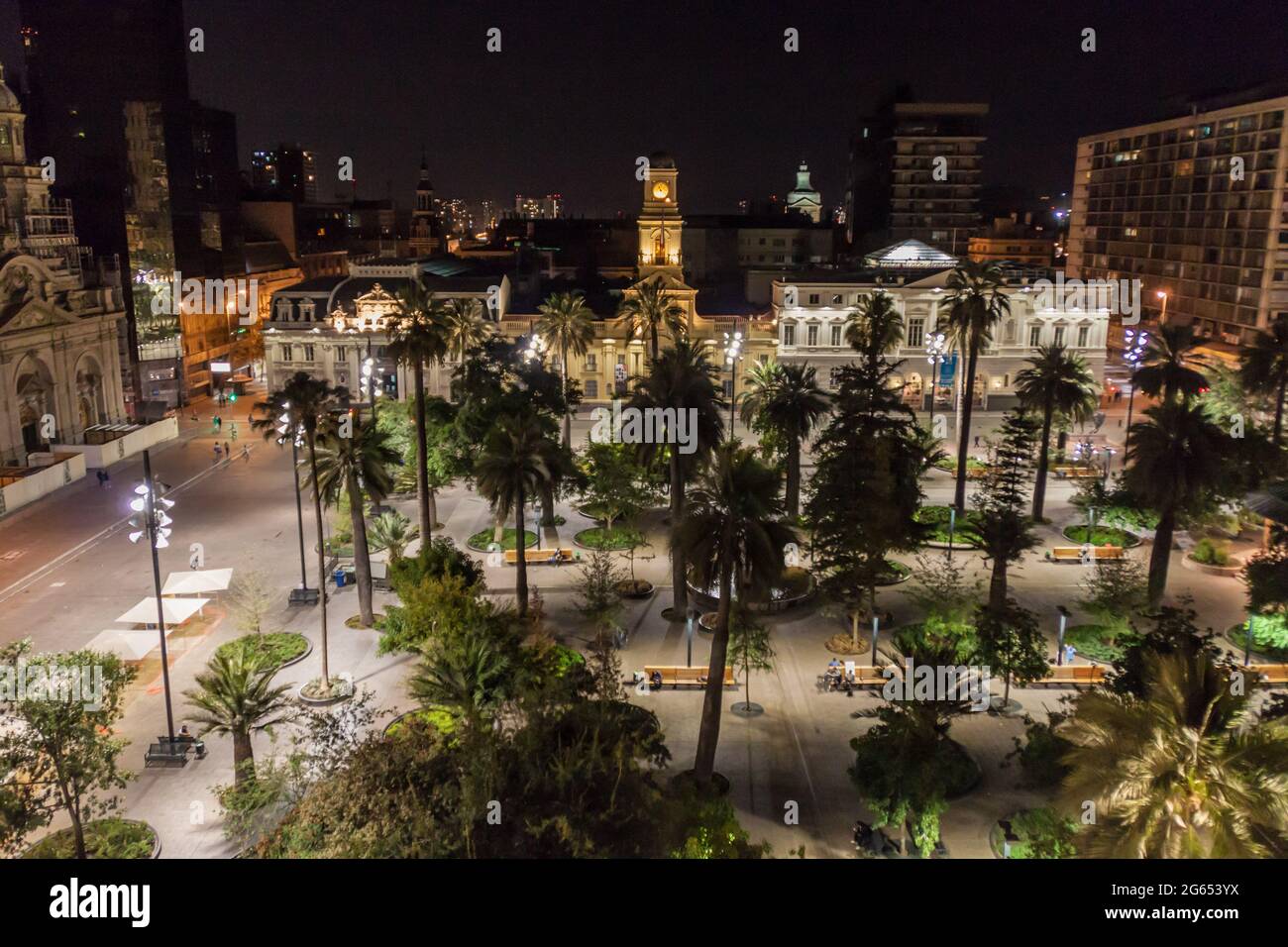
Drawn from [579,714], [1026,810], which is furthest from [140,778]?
[1026,810]

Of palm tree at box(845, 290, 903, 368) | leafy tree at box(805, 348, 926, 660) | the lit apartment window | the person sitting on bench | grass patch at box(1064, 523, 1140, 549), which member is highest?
palm tree at box(845, 290, 903, 368)

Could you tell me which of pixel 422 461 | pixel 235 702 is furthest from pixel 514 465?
pixel 235 702

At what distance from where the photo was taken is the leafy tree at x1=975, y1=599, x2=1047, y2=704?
31.9m

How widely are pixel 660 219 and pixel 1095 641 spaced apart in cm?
5537

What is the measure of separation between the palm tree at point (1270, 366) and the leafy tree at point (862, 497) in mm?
23919

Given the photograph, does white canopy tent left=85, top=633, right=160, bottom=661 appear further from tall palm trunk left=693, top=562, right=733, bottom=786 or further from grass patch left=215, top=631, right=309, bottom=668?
tall palm trunk left=693, top=562, right=733, bottom=786

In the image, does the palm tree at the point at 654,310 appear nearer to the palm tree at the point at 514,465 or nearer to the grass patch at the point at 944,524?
the grass patch at the point at 944,524

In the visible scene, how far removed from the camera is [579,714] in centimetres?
2208

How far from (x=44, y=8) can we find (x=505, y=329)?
4869 centimetres

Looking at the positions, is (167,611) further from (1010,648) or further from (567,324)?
(567,324)

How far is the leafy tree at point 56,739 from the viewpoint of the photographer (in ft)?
71.7

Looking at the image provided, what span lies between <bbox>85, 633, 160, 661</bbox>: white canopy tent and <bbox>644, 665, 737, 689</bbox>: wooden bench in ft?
61.9

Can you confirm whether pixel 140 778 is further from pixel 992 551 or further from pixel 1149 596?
pixel 1149 596

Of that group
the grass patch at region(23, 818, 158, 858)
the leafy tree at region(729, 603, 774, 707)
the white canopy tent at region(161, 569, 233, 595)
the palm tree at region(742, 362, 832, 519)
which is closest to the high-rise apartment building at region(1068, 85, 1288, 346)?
the palm tree at region(742, 362, 832, 519)
